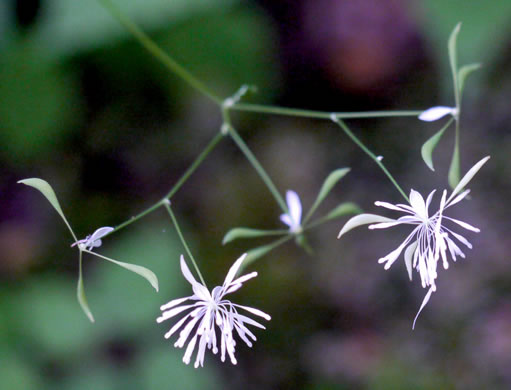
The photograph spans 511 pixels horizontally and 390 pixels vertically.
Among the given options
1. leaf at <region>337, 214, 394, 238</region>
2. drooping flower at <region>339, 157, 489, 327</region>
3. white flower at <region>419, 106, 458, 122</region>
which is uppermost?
white flower at <region>419, 106, 458, 122</region>

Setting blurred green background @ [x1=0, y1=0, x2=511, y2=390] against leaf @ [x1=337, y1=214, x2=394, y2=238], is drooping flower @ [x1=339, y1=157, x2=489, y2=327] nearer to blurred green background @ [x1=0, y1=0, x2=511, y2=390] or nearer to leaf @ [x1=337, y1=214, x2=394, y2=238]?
leaf @ [x1=337, y1=214, x2=394, y2=238]

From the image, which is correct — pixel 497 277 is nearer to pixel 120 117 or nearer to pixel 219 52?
pixel 219 52

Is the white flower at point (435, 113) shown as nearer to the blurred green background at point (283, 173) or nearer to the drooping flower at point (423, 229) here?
the drooping flower at point (423, 229)

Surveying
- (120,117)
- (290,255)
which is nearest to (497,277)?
(290,255)

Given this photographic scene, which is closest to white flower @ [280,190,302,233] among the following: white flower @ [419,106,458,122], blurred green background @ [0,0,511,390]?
white flower @ [419,106,458,122]

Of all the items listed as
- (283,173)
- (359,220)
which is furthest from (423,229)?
(283,173)

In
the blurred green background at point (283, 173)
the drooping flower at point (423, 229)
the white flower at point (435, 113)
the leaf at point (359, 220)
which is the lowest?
the leaf at point (359, 220)

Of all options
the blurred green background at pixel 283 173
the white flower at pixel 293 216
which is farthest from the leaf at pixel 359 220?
the blurred green background at pixel 283 173

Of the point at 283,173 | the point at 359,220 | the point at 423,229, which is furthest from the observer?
the point at 283,173

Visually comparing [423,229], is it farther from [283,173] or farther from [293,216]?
[283,173]
